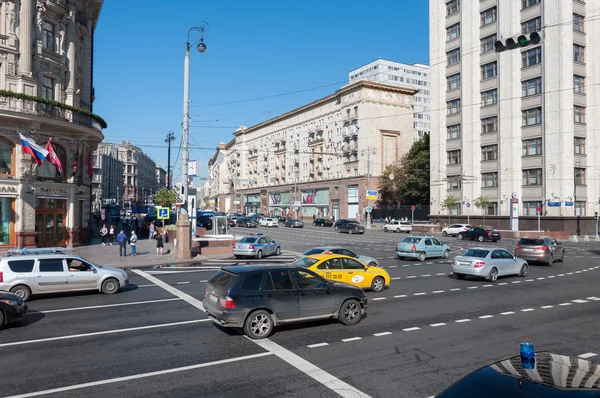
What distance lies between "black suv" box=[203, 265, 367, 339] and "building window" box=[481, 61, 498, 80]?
53.6 metres

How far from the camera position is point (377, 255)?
31172 millimetres

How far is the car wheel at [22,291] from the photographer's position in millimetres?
14816

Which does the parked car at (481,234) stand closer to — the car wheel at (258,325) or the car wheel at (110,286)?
the car wheel at (110,286)

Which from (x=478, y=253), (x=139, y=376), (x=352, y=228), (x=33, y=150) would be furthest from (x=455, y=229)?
(x=139, y=376)

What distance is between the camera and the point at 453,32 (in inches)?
2461

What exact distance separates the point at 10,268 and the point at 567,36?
183ft

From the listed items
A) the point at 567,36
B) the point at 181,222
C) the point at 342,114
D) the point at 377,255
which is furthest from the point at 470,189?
the point at 181,222

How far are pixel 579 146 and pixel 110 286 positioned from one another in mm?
52932

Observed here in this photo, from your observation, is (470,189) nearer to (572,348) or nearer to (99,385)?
(572,348)

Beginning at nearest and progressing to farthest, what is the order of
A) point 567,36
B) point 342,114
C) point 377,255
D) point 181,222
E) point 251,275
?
1. point 251,275
2. point 181,222
3. point 377,255
4. point 567,36
5. point 342,114

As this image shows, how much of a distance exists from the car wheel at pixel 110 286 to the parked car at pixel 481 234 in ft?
127

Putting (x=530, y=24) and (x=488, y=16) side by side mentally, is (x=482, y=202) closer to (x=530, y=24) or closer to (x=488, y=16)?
(x=530, y=24)

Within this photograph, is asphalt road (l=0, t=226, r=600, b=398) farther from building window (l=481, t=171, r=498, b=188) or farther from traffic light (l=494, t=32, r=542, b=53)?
building window (l=481, t=171, r=498, b=188)

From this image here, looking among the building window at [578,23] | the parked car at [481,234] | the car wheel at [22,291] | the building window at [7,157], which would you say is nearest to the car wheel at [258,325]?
the car wheel at [22,291]
